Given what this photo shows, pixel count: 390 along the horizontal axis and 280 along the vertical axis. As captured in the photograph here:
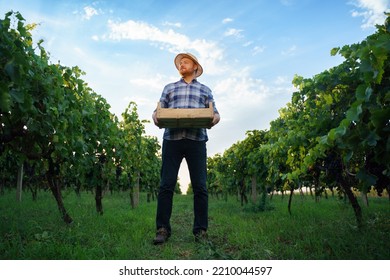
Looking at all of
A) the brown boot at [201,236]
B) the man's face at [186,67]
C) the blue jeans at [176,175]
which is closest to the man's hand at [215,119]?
the blue jeans at [176,175]

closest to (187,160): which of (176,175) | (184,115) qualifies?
(176,175)

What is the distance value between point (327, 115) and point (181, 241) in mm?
2218

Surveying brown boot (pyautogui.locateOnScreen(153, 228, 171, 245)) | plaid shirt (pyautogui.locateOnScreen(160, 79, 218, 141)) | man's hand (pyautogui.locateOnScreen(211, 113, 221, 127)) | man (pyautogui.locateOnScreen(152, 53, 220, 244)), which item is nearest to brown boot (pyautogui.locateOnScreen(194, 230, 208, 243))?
man (pyautogui.locateOnScreen(152, 53, 220, 244))

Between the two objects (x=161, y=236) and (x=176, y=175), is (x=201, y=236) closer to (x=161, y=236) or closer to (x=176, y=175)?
(x=161, y=236)

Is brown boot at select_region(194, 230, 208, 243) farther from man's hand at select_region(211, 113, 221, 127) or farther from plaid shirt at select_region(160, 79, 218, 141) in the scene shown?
man's hand at select_region(211, 113, 221, 127)

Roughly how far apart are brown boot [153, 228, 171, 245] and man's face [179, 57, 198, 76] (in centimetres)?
188

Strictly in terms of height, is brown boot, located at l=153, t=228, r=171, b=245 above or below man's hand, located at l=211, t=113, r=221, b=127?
below

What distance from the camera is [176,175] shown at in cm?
381

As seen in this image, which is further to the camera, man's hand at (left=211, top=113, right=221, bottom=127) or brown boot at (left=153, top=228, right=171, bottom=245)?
brown boot at (left=153, top=228, right=171, bottom=245)

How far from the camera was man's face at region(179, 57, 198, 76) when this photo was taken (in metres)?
4.02

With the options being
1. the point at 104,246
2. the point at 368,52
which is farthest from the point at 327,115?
the point at 104,246

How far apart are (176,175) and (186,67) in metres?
1.31

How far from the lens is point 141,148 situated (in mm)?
10234
